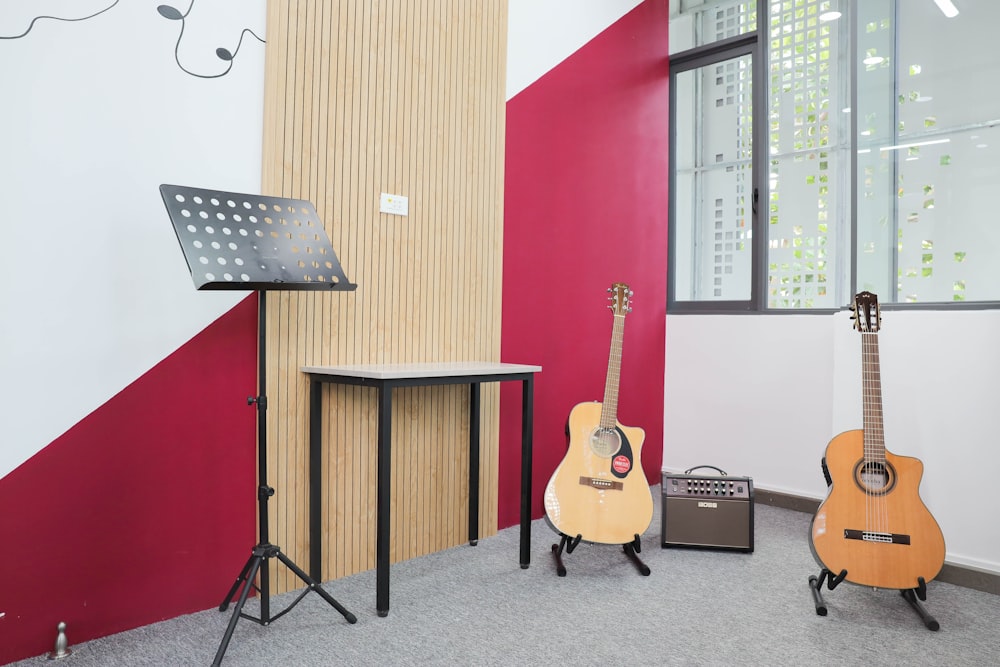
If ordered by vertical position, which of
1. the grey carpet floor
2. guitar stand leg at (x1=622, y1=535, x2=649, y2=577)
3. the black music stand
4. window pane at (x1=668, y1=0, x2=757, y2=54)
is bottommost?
the grey carpet floor

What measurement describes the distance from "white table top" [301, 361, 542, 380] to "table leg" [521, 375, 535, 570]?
11 centimetres

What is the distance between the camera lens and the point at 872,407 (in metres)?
2.43

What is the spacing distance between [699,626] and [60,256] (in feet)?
7.40

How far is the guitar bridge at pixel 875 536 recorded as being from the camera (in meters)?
2.33

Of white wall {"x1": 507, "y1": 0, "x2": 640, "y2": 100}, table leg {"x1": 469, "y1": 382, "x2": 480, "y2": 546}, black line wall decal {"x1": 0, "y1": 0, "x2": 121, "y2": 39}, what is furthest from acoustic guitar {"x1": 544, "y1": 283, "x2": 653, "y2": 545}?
black line wall decal {"x1": 0, "y1": 0, "x2": 121, "y2": 39}

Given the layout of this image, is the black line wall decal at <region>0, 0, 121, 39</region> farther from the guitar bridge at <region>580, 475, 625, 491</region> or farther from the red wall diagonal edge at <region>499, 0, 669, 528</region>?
the guitar bridge at <region>580, 475, 625, 491</region>

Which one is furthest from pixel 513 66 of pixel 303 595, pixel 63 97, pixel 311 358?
pixel 303 595

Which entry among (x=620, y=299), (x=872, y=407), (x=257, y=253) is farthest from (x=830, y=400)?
(x=257, y=253)

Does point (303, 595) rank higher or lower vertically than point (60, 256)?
lower

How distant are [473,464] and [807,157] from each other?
2516 mm

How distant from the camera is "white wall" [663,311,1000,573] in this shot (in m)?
2.63

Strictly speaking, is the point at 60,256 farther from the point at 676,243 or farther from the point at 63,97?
the point at 676,243

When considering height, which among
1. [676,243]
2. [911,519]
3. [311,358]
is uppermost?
[676,243]

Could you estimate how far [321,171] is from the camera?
2.51 m
